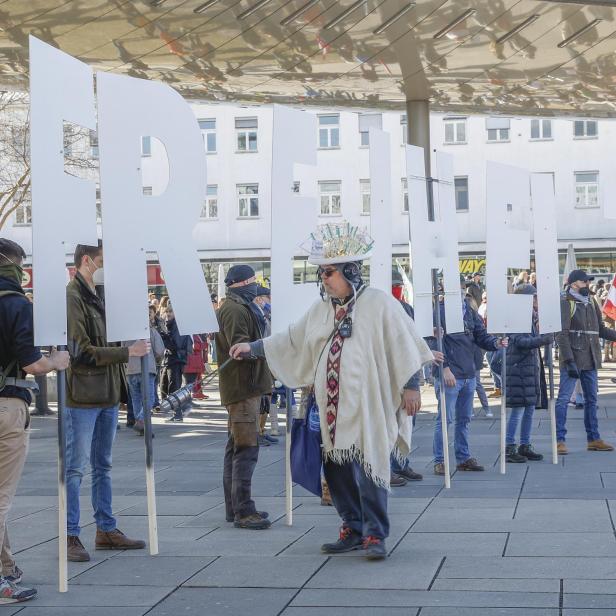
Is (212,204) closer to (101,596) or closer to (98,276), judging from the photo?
(98,276)

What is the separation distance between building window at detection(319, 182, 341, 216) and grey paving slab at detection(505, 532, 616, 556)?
139 feet

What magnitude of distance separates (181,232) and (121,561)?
210cm

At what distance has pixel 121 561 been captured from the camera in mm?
7211

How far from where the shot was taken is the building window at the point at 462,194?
48.8 meters

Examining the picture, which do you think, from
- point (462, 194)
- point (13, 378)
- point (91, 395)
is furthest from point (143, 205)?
point (462, 194)

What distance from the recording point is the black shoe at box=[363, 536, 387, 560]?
706 centimetres

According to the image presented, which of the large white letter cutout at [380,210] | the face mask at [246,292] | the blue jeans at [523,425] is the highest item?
the large white letter cutout at [380,210]

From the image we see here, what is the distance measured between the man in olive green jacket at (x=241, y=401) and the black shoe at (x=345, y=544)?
1.02m

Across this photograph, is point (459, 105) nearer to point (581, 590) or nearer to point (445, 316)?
point (445, 316)

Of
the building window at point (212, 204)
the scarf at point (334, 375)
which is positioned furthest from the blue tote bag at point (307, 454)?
the building window at point (212, 204)

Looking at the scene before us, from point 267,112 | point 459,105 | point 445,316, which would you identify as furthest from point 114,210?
point 267,112

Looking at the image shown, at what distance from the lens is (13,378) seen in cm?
624

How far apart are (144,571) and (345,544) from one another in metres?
1.26

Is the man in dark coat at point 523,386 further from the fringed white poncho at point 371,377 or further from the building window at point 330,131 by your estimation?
the building window at point 330,131
